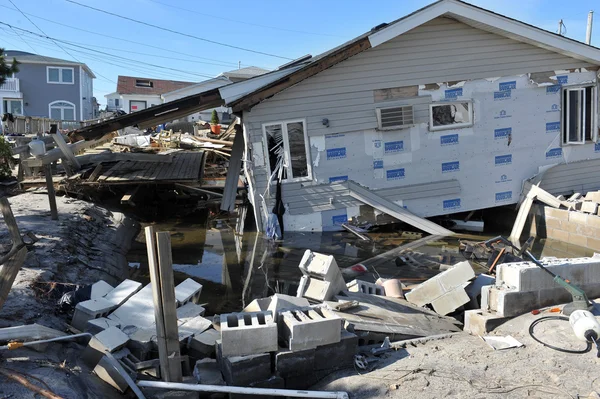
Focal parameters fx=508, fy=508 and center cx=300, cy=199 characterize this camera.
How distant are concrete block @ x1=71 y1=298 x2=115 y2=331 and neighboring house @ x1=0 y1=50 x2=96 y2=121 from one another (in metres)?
39.4

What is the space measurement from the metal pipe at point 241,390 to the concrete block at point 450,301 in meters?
2.72

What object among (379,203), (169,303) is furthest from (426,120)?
(169,303)

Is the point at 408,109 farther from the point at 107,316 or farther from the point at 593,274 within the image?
the point at 107,316

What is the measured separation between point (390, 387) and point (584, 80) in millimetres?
11533

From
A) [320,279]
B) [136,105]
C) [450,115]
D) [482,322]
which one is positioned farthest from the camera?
[136,105]

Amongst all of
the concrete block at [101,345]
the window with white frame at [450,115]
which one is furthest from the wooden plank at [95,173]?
the concrete block at [101,345]

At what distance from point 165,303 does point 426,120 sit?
924 cm

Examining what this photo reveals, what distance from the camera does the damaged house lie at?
37.7ft

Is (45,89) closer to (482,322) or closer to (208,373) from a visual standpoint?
(208,373)

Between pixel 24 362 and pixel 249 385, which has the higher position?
pixel 24 362

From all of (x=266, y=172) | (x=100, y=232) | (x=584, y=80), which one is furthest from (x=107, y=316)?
(x=584, y=80)

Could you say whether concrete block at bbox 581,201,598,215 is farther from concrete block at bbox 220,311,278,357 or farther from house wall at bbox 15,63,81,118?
house wall at bbox 15,63,81,118

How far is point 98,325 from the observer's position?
5117mm

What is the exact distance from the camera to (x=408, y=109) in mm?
11883
